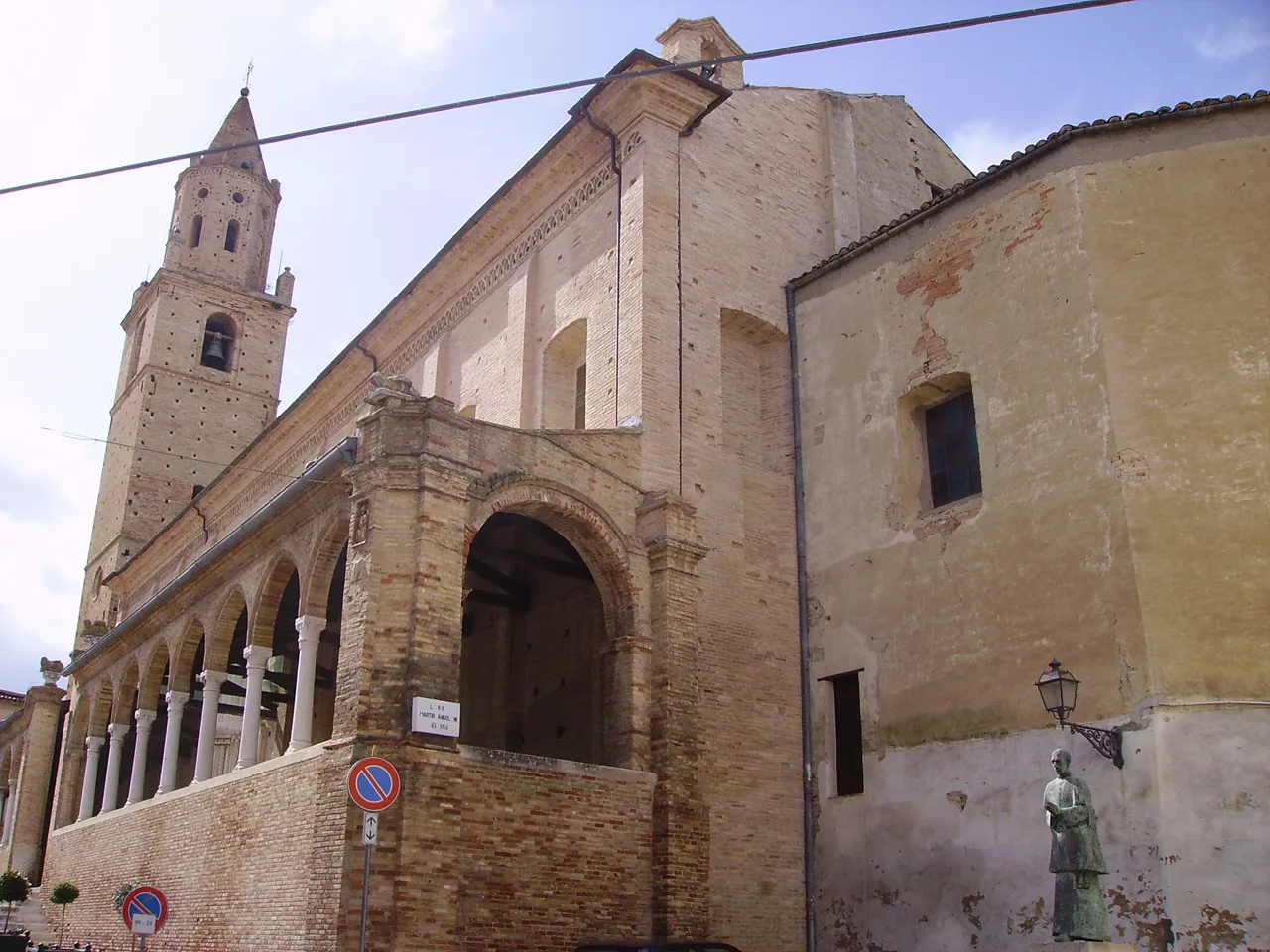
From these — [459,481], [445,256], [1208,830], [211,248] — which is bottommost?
[1208,830]

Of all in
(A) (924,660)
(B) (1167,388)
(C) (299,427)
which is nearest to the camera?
(B) (1167,388)

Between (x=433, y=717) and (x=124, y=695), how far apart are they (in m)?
11.9

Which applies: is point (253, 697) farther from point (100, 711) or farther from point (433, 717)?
point (100, 711)

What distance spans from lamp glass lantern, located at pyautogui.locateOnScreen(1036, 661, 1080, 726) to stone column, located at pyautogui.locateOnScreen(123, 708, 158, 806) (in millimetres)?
14084

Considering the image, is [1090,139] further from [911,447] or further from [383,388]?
[383,388]

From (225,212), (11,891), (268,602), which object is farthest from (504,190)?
(225,212)

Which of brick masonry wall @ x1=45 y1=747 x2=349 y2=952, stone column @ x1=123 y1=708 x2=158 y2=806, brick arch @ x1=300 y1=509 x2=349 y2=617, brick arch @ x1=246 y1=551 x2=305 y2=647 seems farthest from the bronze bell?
brick arch @ x1=300 y1=509 x2=349 y2=617

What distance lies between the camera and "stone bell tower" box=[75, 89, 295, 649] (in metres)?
34.4

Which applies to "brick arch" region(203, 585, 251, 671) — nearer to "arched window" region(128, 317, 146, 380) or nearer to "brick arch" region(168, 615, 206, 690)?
"brick arch" region(168, 615, 206, 690)

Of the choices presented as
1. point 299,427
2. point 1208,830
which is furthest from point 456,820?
point 299,427

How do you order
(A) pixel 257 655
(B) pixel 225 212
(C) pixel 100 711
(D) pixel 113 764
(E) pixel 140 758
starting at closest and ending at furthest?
(A) pixel 257 655 < (E) pixel 140 758 < (D) pixel 113 764 < (C) pixel 100 711 < (B) pixel 225 212

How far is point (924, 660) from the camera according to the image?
539 inches

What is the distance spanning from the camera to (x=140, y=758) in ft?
62.4

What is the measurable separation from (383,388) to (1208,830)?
906cm
